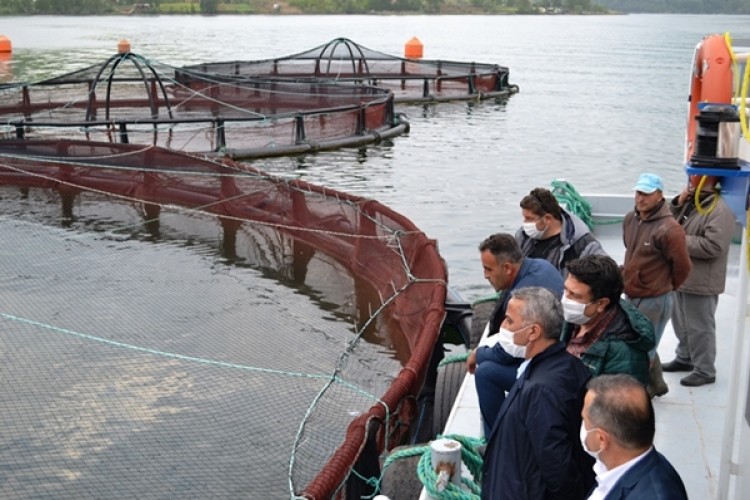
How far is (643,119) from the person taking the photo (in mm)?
34000

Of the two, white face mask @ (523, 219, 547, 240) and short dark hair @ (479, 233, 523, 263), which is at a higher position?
short dark hair @ (479, 233, 523, 263)

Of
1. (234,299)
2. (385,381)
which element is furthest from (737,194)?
(234,299)

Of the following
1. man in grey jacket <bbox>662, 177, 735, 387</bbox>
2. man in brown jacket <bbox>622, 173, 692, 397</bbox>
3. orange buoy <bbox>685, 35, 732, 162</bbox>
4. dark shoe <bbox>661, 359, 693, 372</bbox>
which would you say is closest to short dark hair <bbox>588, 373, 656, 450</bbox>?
orange buoy <bbox>685, 35, 732, 162</bbox>

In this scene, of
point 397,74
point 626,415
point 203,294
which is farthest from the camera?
point 397,74

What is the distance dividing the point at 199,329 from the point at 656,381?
5.23 m

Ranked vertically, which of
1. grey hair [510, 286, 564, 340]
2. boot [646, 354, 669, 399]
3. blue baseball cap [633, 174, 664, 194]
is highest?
blue baseball cap [633, 174, 664, 194]

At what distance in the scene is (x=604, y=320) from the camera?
→ 15.7 ft

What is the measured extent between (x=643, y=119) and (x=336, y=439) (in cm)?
2892

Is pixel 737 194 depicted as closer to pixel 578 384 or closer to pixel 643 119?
pixel 578 384

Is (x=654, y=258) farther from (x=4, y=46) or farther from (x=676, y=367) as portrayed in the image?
(x=4, y=46)

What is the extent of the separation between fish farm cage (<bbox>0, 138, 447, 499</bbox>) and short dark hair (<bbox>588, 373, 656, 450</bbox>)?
6.66 feet

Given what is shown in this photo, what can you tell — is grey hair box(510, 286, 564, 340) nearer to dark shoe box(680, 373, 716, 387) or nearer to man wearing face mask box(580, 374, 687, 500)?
man wearing face mask box(580, 374, 687, 500)

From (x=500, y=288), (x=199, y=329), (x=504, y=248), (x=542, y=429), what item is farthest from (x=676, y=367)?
(x=199, y=329)

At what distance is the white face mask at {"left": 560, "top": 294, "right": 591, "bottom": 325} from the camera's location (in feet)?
15.5
